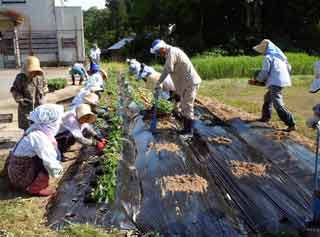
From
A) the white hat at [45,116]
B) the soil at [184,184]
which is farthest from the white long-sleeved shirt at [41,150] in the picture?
the soil at [184,184]

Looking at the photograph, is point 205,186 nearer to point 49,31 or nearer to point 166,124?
point 166,124

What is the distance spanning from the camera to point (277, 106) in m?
7.01

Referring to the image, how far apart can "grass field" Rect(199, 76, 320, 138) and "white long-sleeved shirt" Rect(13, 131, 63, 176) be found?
422cm

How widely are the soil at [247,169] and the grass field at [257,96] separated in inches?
75.9

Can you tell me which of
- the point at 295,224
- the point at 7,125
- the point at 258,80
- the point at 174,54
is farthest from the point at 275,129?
the point at 7,125

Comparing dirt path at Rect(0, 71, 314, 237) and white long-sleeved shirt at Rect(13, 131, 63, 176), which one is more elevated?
white long-sleeved shirt at Rect(13, 131, 63, 176)

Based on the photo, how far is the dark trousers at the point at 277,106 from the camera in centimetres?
692

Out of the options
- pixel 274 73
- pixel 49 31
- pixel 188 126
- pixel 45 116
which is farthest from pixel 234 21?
pixel 45 116

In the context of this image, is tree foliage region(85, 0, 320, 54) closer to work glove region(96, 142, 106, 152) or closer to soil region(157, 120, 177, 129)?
soil region(157, 120, 177, 129)

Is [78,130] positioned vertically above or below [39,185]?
above

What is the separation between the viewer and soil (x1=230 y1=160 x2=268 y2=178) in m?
4.84

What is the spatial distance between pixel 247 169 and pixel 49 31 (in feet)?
74.8

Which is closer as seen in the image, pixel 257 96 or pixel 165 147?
pixel 165 147

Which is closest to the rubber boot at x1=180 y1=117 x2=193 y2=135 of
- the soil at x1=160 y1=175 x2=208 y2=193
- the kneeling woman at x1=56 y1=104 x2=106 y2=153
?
the kneeling woman at x1=56 y1=104 x2=106 y2=153
